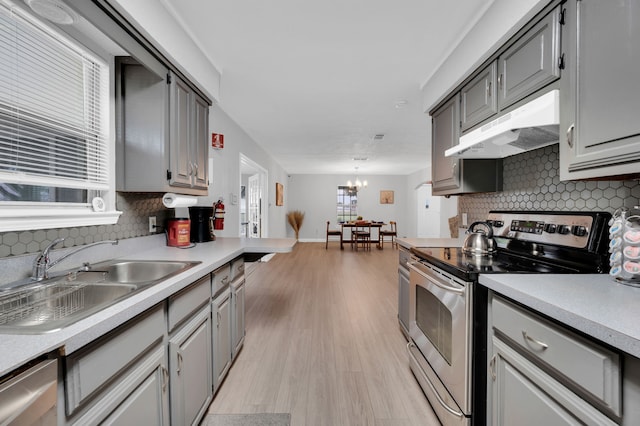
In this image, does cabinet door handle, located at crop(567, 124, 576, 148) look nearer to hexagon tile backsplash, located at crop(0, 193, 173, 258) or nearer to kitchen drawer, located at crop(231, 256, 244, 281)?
kitchen drawer, located at crop(231, 256, 244, 281)

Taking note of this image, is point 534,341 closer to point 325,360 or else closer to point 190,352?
point 190,352

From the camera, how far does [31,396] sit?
623 millimetres

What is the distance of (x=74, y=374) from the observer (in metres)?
0.74

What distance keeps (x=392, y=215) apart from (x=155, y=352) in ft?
31.0

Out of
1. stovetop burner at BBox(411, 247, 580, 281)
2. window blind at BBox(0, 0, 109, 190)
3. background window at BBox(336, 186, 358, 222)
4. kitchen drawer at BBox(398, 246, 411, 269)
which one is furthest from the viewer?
background window at BBox(336, 186, 358, 222)

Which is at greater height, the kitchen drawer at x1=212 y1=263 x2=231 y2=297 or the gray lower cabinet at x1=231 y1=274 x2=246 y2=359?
the kitchen drawer at x1=212 y1=263 x2=231 y2=297

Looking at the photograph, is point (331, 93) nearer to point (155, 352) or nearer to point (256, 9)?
point (256, 9)

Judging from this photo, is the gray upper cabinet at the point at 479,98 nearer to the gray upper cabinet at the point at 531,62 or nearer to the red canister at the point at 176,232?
the gray upper cabinet at the point at 531,62

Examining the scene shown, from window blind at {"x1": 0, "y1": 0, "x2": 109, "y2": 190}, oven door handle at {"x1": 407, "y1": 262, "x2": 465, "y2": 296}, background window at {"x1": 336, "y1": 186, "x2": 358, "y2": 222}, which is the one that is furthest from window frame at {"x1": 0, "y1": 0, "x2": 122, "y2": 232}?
background window at {"x1": 336, "y1": 186, "x2": 358, "y2": 222}

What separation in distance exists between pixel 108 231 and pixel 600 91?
8.10ft

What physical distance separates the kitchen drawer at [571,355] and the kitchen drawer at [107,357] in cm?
139

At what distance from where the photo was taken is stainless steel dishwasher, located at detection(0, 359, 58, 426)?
1.86 ft

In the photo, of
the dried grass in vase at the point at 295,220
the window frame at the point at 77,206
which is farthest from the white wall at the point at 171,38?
the dried grass in vase at the point at 295,220

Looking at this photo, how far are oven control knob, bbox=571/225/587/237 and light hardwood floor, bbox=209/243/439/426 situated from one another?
1.28 meters
